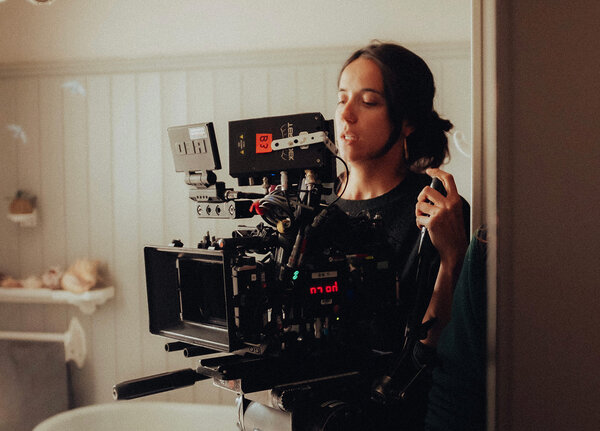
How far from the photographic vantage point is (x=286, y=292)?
0.85 meters

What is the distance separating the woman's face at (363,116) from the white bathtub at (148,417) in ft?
4.05

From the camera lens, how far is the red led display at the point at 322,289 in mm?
854

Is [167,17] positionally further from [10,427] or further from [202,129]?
[10,427]

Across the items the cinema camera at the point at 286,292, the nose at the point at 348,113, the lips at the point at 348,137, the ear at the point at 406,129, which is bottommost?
the cinema camera at the point at 286,292

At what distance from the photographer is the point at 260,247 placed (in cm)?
88

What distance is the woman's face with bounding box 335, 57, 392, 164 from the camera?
3.92ft

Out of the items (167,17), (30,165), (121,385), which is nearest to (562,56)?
(121,385)

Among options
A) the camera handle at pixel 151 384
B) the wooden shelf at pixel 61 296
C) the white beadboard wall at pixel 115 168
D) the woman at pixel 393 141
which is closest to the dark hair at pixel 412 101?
the woman at pixel 393 141

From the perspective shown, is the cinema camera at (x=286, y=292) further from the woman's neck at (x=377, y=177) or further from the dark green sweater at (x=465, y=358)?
the woman's neck at (x=377, y=177)

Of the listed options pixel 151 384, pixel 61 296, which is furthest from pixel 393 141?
pixel 61 296

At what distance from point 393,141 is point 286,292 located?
53cm

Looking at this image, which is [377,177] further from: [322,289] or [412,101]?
[322,289]

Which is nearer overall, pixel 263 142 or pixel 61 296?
pixel 263 142

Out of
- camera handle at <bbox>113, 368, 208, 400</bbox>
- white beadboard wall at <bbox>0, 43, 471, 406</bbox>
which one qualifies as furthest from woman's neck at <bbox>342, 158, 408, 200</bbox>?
white beadboard wall at <bbox>0, 43, 471, 406</bbox>
